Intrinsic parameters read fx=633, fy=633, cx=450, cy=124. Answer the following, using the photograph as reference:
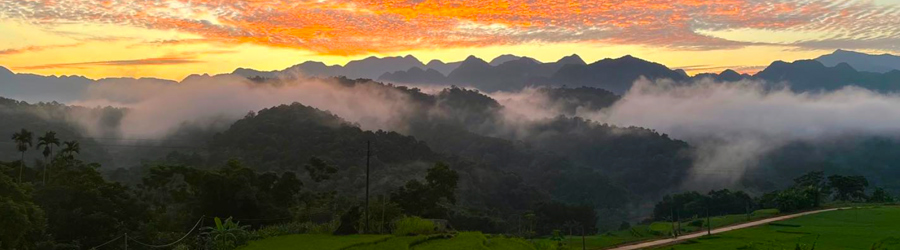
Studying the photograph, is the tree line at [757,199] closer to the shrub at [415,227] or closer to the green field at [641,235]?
the green field at [641,235]

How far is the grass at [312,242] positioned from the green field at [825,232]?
25500 millimetres

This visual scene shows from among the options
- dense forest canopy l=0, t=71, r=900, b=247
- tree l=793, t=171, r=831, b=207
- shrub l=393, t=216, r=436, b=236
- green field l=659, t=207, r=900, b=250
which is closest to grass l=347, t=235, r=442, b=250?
shrub l=393, t=216, r=436, b=236

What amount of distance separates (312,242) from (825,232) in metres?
45.2

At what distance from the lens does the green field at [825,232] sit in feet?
157

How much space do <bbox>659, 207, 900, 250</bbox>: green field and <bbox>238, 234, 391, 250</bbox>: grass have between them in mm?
25500

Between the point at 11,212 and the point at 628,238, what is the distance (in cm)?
5259

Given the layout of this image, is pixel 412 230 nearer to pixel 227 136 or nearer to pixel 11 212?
pixel 11 212

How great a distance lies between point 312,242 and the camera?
119 ft

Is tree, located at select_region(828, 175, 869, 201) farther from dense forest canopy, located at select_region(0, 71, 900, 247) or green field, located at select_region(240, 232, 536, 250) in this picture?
green field, located at select_region(240, 232, 536, 250)

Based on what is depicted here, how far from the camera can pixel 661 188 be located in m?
194

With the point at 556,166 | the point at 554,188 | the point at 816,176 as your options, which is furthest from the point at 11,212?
the point at 556,166

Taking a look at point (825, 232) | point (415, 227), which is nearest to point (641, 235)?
point (825, 232)

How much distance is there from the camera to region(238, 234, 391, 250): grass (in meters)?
34.5

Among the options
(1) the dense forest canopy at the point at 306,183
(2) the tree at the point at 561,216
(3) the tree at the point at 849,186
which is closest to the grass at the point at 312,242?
(1) the dense forest canopy at the point at 306,183
